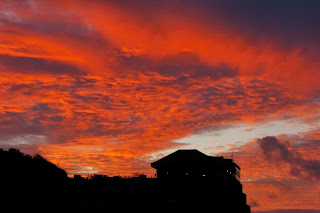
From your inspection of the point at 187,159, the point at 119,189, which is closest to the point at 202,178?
the point at 187,159

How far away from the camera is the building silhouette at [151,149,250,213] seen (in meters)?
64.2

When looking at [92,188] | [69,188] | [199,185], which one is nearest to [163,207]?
[92,188]

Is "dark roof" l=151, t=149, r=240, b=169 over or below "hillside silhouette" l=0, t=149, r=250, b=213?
over

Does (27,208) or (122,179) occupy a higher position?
(122,179)

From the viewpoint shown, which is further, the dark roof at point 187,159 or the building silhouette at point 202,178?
the dark roof at point 187,159

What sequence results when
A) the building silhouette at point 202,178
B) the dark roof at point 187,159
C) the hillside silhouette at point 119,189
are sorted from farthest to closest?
the dark roof at point 187,159 < the building silhouette at point 202,178 < the hillside silhouette at point 119,189

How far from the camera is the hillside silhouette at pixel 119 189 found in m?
24.2

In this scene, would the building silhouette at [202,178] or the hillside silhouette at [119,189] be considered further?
the building silhouette at [202,178]

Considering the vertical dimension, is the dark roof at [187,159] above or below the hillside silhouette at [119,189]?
above

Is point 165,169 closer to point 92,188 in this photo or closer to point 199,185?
point 199,185

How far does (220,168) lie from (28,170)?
154 ft

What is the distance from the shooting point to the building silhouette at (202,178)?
64.2 meters

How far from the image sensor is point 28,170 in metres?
25.2

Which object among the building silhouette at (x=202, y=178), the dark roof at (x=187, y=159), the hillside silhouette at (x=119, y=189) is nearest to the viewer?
the hillside silhouette at (x=119, y=189)
